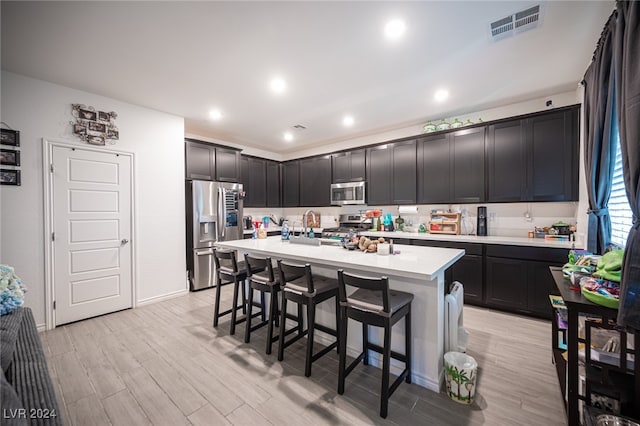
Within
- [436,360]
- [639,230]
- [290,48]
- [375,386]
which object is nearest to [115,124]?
[290,48]

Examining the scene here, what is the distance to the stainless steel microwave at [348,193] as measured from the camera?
4.95 meters

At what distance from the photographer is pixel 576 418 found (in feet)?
4.83

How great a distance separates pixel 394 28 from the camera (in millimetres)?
2123

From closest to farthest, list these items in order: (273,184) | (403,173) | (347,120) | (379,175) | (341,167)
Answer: (347,120), (403,173), (379,175), (341,167), (273,184)

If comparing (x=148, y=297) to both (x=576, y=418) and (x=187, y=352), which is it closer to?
(x=187, y=352)

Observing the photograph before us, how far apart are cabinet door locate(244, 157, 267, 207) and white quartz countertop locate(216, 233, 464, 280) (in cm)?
283

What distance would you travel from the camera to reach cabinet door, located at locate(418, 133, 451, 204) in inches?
158

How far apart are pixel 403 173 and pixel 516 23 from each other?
2.54 metres

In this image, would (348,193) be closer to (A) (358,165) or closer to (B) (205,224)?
(A) (358,165)

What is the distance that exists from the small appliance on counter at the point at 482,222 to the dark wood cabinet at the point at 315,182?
2.74 m

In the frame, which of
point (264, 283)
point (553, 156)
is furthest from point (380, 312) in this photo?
point (553, 156)

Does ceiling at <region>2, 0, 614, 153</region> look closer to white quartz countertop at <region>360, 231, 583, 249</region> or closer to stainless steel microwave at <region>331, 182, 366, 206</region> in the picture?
stainless steel microwave at <region>331, 182, 366, 206</region>

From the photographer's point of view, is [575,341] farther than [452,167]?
No

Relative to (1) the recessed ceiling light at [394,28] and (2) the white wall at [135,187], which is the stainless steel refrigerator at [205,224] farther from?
(1) the recessed ceiling light at [394,28]
